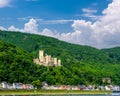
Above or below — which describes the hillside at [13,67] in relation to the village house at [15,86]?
above

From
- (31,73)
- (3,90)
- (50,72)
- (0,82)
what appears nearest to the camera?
(3,90)

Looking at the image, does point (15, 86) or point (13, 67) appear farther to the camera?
point (13, 67)

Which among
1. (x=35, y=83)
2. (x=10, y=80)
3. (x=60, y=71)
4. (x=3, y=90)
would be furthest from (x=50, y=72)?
(x=3, y=90)

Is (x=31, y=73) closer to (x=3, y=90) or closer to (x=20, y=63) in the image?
(x=20, y=63)

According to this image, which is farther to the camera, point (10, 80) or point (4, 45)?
point (4, 45)

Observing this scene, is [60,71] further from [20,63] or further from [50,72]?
[20,63]

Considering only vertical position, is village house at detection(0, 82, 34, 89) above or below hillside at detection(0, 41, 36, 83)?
below

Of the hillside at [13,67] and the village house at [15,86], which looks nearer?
the village house at [15,86]

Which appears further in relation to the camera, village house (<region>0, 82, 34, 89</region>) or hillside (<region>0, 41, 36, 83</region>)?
hillside (<region>0, 41, 36, 83</region>)

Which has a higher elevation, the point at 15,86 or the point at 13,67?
the point at 13,67

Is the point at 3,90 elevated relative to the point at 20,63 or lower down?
lower down

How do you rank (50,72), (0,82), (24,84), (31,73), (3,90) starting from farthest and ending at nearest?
1. (50,72)
2. (31,73)
3. (24,84)
4. (0,82)
5. (3,90)
